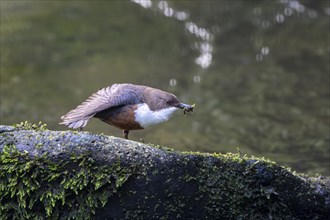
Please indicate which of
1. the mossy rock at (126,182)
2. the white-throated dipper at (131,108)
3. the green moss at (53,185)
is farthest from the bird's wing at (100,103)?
the green moss at (53,185)

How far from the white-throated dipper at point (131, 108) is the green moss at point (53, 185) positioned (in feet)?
2.57

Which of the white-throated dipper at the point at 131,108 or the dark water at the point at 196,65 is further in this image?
the dark water at the point at 196,65

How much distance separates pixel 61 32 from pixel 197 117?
13.4 ft

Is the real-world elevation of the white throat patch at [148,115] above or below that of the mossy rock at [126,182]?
above

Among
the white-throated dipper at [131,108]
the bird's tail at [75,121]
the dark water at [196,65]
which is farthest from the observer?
the dark water at [196,65]

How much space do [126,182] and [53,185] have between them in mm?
505

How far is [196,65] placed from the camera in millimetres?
11445

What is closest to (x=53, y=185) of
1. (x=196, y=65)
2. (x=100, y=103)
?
(x=100, y=103)

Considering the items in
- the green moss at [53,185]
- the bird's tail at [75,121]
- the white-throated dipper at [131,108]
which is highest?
the white-throated dipper at [131,108]

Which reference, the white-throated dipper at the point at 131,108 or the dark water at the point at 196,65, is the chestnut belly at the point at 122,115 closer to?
the white-throated dipper at the point at 131,108

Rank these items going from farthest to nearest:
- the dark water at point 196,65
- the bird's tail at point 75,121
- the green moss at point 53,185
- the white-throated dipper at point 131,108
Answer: the dark water at point 196,65, the white-throated dipper at point 131,108, the bird's tail at point 75,121, the green moss at point 53,185

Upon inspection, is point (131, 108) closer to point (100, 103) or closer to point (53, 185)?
point (100, 103)

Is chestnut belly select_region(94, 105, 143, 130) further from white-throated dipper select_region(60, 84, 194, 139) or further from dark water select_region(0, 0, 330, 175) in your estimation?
dark water select_region(0, 0, 330, 175)

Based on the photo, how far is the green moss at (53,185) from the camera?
152 inches
